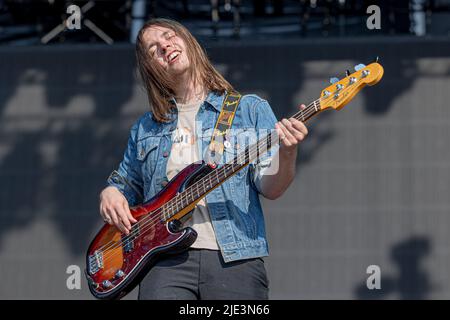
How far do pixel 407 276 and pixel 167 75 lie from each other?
11.9ft

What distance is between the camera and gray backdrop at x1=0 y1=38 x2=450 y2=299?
7211 mm

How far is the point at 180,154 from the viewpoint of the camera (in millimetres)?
4074

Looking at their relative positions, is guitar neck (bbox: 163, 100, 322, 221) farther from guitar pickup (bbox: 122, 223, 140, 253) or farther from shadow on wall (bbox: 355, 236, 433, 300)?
shadow on wall (bbox: 355, 236, 433, 300)

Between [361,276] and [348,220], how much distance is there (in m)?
0.43

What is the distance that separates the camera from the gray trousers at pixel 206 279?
147 inches

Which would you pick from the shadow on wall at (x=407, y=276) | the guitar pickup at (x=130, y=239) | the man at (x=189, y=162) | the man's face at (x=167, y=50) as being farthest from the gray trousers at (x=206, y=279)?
the shadow on wall at (x=407, y=276)

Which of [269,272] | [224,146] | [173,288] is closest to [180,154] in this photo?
[224,146]

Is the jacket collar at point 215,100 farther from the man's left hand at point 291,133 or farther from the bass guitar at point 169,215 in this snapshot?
the man's left hand at point 291,133

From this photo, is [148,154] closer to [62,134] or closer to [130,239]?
[130,239]

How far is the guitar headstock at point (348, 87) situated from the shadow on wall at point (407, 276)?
3.33m

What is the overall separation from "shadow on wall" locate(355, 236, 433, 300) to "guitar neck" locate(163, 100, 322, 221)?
3462 millimetres

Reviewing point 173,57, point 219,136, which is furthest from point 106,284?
point 173,57
